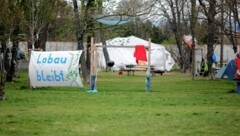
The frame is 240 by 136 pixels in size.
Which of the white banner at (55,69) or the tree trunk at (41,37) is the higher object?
the tree trunk at (41,37)

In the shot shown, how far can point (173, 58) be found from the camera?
52812 mm

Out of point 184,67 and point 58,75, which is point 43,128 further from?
point 184,67

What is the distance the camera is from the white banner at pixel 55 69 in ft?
71.5

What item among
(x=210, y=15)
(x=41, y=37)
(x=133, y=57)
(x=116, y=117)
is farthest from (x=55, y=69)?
(x=133, y=57)

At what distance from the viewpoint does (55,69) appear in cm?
2222

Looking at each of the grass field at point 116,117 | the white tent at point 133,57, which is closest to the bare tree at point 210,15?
the white tent at point 133,57

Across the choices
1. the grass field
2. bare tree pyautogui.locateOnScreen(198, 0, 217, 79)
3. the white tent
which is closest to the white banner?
the grass field

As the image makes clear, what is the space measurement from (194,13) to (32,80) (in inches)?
576

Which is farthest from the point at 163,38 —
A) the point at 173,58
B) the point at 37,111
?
the point at 37,111

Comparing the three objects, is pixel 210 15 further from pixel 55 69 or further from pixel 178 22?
pixel 178 22

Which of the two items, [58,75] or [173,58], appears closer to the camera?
[58,75]

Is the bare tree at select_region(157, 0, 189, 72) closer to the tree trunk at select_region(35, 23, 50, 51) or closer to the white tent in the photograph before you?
the white tent

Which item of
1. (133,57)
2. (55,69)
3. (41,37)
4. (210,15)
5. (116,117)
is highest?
(210,15)

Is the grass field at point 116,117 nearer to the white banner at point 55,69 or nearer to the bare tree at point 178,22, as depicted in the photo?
the white banner at point 55,69
